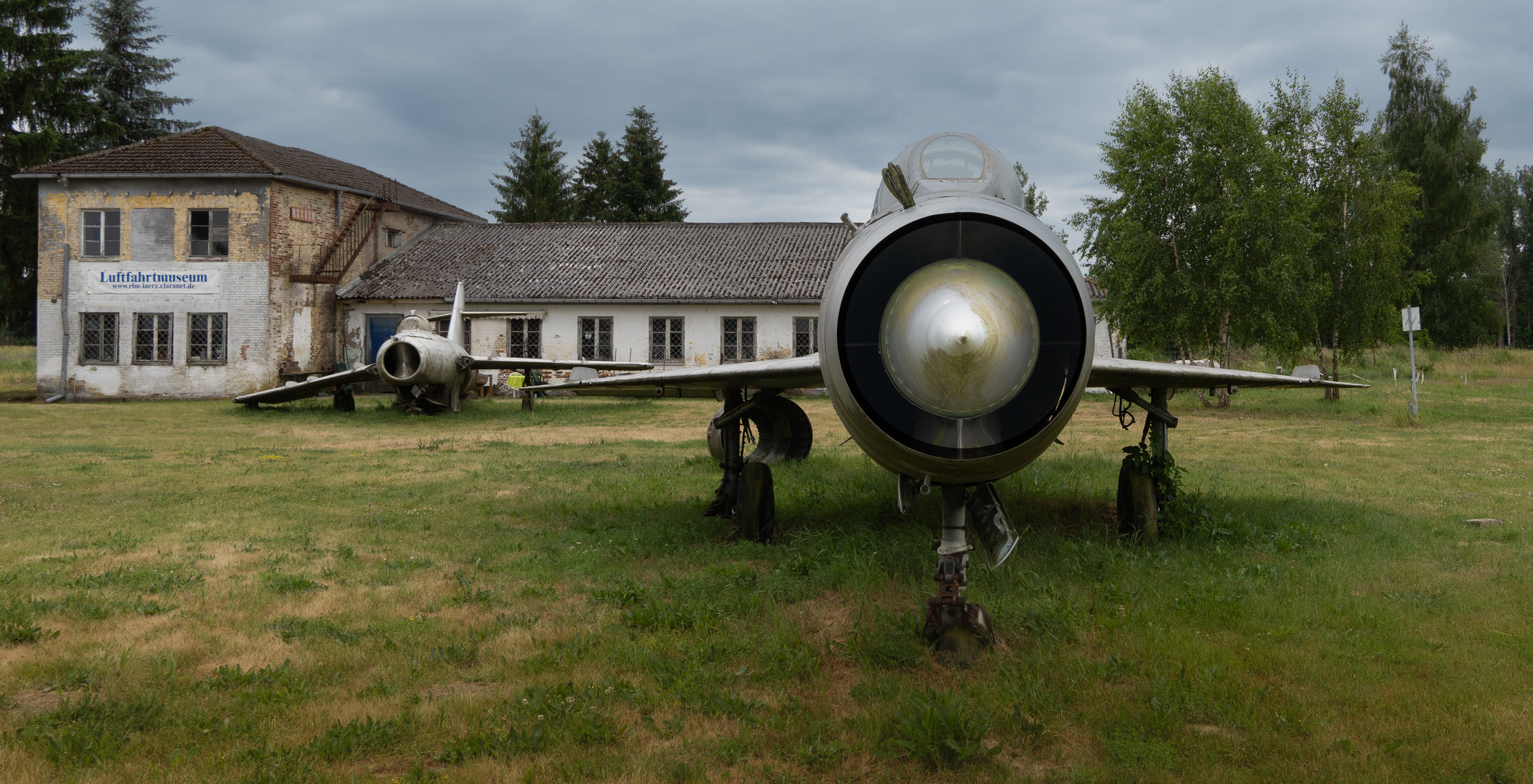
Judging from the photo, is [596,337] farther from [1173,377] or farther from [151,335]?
[1173,377]

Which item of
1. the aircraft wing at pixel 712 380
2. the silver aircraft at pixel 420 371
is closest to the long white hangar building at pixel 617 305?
the silver aircraft at pixel 420 371

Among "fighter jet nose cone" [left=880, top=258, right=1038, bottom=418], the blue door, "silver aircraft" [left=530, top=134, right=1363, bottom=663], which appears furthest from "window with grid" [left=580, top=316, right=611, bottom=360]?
"fighter jet nose cone" [left=880, top=258, right=1038, bottom=418]

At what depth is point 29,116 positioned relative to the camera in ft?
109

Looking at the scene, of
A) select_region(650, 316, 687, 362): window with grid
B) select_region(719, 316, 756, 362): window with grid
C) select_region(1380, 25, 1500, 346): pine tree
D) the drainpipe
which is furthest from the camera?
select_region(1380, 25, 1500, 346): pine tree

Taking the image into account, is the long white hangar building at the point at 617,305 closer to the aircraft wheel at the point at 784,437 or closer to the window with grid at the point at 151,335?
the window with grid at the point at 151,335

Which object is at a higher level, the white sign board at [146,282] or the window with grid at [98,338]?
the white sign board at [146,282]

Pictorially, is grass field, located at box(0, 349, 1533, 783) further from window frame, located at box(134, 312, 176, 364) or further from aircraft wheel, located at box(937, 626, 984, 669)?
window frame, located at box(134, 312, 176, 364)

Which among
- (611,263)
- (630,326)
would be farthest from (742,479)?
(611,263)

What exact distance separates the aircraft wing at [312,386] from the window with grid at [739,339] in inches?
512

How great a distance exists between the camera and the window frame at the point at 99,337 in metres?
29.5

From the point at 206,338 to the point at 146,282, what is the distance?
112 inches

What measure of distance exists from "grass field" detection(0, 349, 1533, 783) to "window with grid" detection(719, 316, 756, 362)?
2164cm

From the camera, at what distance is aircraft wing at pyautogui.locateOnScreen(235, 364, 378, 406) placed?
2150 centimetres

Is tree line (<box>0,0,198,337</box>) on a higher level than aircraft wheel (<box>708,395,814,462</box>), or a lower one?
higher
